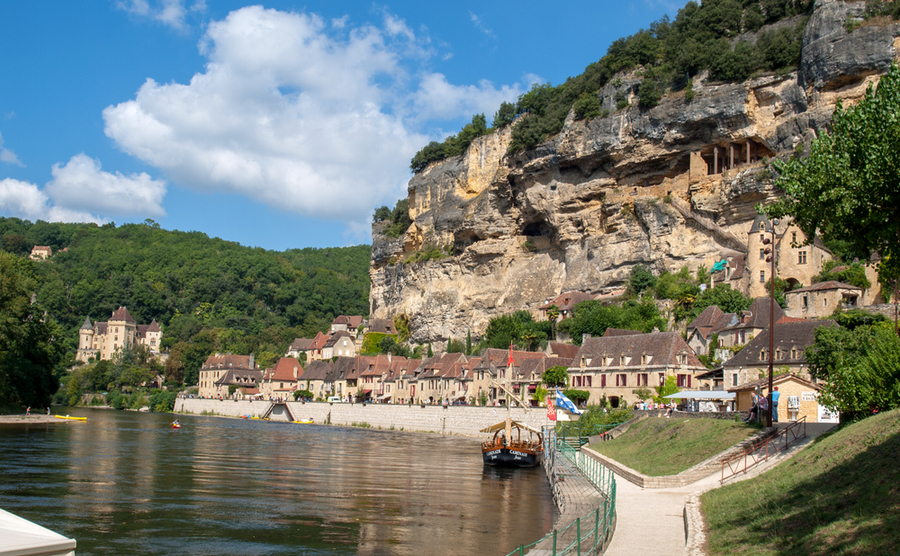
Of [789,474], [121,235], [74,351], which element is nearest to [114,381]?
[74,351]

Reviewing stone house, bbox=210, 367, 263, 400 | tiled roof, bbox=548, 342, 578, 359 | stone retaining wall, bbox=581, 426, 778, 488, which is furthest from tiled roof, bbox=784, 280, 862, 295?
stone house, bbox=210, 367, 263, 400

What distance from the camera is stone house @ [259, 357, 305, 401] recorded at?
329 feet

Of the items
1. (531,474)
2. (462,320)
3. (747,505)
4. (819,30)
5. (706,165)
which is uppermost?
(819,30)

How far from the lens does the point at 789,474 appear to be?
16469 millimetres

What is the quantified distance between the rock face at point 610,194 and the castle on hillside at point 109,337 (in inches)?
2777

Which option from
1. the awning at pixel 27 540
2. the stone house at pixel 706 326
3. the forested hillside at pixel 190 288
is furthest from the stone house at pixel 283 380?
the awning at pixel 27 540

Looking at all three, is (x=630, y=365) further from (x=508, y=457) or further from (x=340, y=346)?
(x=340, y=346)

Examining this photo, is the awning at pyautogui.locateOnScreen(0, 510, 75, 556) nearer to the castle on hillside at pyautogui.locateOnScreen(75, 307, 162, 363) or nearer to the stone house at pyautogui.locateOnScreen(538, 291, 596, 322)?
the stone house at pyautogui.locateOnScreen(538, 291, 596, 322)

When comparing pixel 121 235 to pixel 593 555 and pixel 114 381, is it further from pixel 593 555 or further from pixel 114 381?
pixel 593 555

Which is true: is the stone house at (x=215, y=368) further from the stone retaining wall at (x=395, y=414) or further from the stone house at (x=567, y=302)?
the stone house at (x=567, y=302)

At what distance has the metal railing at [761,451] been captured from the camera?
2092cm

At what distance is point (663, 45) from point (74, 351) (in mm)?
124939

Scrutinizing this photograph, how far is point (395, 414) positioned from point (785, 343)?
122 feet

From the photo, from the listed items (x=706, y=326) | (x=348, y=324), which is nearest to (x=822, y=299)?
(x=706, y=326)
